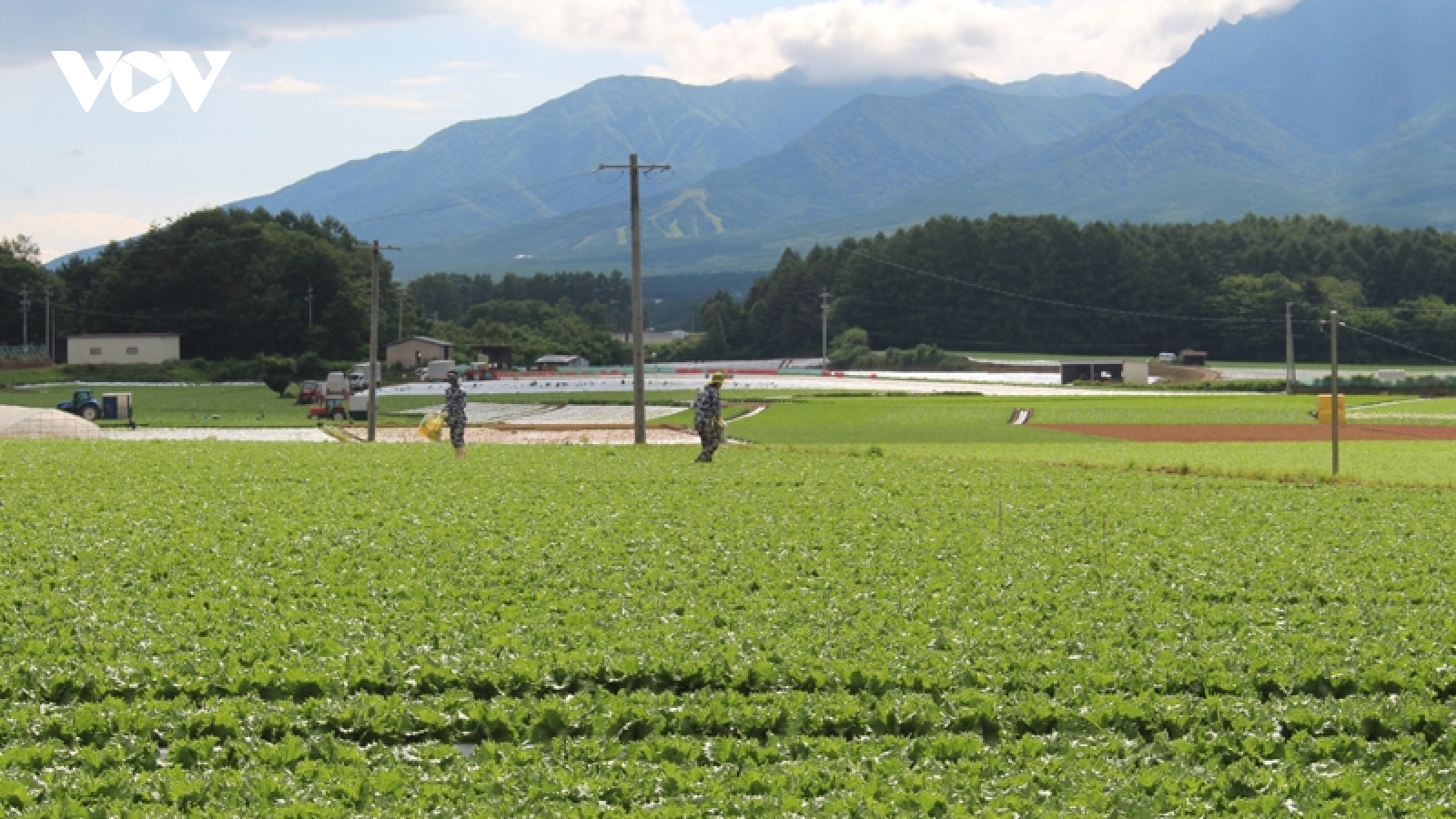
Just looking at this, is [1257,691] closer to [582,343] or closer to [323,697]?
[323,697]

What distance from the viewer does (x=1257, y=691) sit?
15.3 m

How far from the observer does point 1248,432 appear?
64375 mm

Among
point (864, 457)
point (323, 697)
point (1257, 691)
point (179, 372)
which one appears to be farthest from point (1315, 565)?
point (179, 372)

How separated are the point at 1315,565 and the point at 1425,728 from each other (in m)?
8.25

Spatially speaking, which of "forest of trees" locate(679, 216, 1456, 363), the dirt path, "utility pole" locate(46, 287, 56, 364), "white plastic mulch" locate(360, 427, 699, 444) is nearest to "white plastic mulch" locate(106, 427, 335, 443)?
the dirt path

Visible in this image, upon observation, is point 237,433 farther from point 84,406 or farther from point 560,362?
point 560,362

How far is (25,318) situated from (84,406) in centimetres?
8240

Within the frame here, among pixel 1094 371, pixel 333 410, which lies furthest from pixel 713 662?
pixel 1094 371

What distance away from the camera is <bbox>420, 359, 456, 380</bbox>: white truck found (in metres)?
129

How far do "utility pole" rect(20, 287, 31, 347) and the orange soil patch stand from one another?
118198 millimetres

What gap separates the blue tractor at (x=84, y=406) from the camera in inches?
3073

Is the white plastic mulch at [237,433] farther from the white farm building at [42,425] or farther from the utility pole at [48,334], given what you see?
the utility pole at [48,334]

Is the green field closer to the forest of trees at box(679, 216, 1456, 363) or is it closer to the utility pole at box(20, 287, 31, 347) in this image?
the utility pole at box(20, 287, 31, 347)

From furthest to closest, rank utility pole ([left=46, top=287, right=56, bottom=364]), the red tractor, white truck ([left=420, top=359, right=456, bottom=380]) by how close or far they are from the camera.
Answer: utility pole ([left=46, top=287, right=56, bottom=364])
white truck ([left=420, top=359, right=456, bottom=380])
the red tractor
